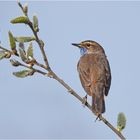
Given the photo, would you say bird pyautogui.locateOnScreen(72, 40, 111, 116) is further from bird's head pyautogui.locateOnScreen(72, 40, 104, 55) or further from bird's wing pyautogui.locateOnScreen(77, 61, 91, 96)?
bird's head pyautogui.locateOnScreen(72, 40, 104, 55)

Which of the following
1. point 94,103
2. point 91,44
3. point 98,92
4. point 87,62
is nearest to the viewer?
point 94,103

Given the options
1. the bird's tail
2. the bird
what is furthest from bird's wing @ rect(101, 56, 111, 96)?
the bird's tail

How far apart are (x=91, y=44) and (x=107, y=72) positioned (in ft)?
7.31

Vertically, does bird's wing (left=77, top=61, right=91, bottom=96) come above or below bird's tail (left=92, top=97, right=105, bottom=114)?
above

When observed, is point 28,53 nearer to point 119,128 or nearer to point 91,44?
point 119,128

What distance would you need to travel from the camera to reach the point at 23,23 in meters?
3.13

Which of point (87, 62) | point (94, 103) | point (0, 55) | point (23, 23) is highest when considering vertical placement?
point (23, 23)

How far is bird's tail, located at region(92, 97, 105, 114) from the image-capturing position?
555 cm

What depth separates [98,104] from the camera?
5805 millimetres

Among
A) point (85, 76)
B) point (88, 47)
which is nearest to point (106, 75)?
point (85, 76)

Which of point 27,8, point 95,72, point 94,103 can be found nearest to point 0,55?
point 27,8

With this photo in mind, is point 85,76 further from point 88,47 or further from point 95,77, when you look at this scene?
point 88,47

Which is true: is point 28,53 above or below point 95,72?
above

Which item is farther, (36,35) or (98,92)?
(98,92)
